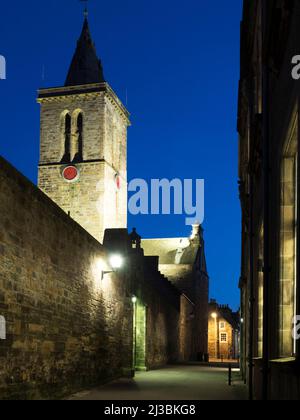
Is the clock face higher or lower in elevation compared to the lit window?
higher

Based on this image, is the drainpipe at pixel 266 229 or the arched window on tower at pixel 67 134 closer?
the drainpipe at pixel 266 229

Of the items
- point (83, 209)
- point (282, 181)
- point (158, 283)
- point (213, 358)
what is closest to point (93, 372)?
point (282, 181)

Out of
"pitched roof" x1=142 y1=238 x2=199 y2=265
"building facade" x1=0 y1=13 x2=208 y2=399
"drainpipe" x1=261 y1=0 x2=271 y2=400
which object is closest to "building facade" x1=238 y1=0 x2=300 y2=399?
"drainpipe" x1=261 y1=0 x2=271 y2=400

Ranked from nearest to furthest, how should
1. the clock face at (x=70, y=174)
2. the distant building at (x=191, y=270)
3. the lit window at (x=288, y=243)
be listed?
1. the lit window at (x=288, y=243)
2. the clock face at (x=70, y=174)
3. the distant building at (x=191, y=270)

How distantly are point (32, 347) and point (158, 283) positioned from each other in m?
29.0

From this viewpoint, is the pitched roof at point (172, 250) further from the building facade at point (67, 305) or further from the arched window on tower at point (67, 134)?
the arched window on tower at point (67, 134)

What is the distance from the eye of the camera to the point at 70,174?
53.8 m

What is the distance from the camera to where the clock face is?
2111 inches

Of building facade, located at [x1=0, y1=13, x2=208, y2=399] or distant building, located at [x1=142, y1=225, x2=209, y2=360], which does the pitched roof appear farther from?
building facade, located at [x1=0, y1=13, x2=208, y2=399]

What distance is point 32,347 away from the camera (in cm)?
1188

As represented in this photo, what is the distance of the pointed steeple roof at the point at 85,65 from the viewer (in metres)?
57.1

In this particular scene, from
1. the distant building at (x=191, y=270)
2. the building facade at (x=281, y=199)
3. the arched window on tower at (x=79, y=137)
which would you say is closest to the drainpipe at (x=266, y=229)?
the building facade at (x=281, y=199)

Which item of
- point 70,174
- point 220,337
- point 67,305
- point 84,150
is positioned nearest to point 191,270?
point 70,174
